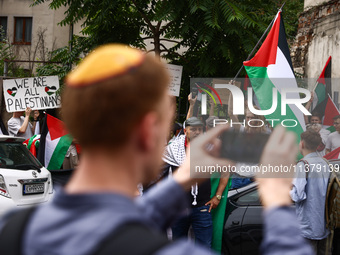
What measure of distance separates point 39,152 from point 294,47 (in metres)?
6.76

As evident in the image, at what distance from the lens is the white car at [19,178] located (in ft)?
25.1

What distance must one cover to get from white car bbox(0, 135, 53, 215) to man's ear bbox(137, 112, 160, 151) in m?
6.82

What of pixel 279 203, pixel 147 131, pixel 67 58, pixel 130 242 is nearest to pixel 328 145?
pixel 67 58

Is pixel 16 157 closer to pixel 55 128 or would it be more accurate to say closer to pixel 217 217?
pixel 55 128

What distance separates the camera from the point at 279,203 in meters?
1.29

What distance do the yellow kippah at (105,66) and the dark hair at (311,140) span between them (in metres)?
4.31

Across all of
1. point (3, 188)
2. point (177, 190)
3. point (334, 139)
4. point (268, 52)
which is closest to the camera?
point (177, 190)

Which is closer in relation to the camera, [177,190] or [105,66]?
[105,66]

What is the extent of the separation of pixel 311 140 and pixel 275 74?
1.54 meters

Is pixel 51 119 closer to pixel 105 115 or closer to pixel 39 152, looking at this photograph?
pixel 39 152

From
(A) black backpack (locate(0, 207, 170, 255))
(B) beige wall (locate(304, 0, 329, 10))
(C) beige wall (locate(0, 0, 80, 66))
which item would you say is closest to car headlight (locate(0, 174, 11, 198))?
(A) black backpack (locate(0, 207, 170, 255))

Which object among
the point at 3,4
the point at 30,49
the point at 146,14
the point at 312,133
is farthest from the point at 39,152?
the point at 3,4
